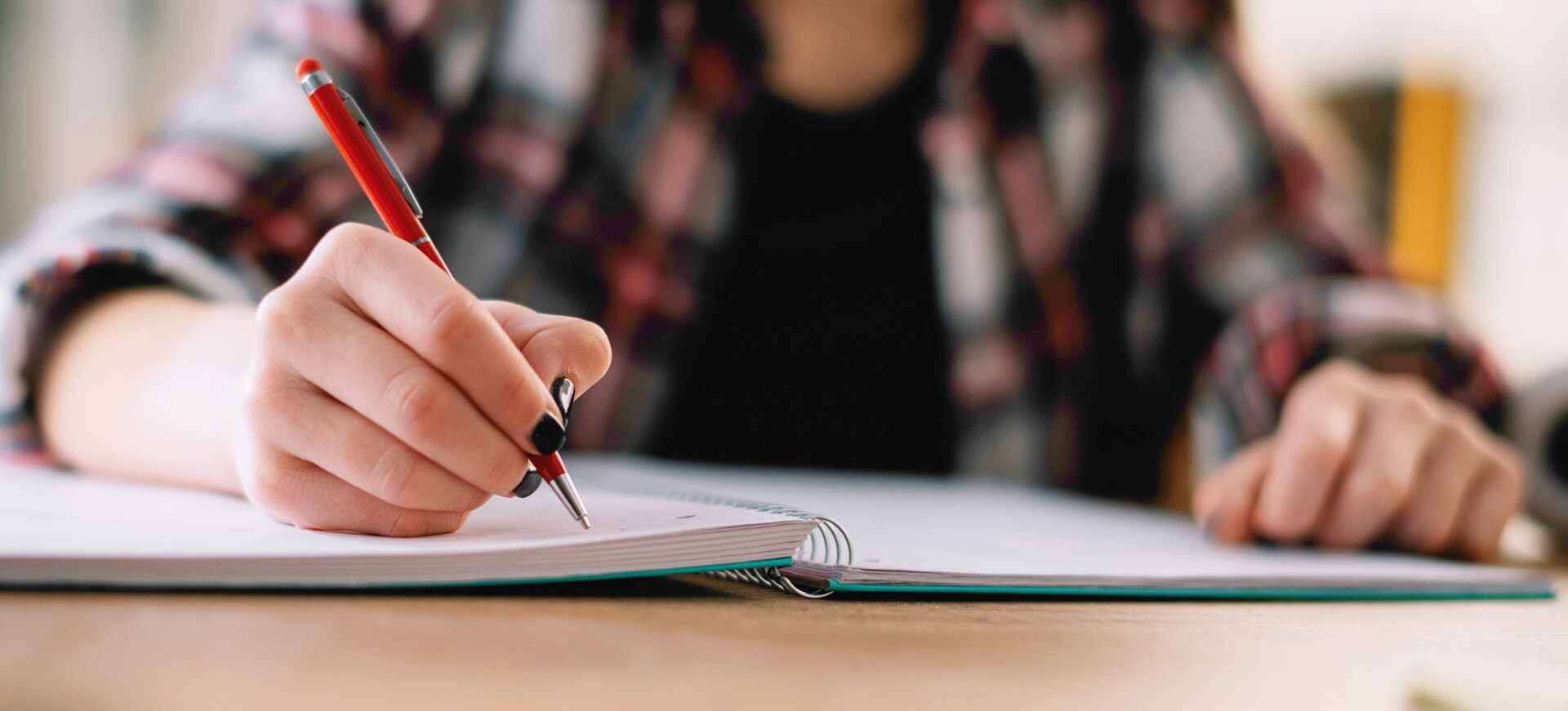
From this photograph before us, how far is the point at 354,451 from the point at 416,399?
0.03 meters

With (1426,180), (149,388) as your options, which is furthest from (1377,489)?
(1426,180)

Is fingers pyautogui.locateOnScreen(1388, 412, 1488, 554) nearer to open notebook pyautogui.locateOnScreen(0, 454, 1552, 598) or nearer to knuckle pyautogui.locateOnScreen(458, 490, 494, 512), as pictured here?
open notebook pyautogui.locateOnScreen(0, 454, 1552, 598)

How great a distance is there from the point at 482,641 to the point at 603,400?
2.02ft

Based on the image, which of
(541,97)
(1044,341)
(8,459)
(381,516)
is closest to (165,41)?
(541,97)

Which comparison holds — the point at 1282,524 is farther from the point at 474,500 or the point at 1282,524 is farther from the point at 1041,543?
the point at 474,500

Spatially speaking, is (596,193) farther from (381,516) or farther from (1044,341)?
(381,516)

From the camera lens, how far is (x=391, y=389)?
0.84 feet

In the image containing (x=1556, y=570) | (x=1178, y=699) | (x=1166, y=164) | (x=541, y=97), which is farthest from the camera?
(x=1166, y=164)

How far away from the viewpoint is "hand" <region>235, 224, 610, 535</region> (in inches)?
9.9

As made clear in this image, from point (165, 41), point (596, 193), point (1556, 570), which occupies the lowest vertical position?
point (1556, 570)

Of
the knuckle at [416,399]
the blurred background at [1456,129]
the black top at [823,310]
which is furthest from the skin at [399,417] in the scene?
the blurred background at [1456,129]

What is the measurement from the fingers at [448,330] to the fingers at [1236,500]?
31 cm

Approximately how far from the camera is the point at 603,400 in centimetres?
81

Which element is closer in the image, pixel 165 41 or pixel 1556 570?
pixel 1556 570
